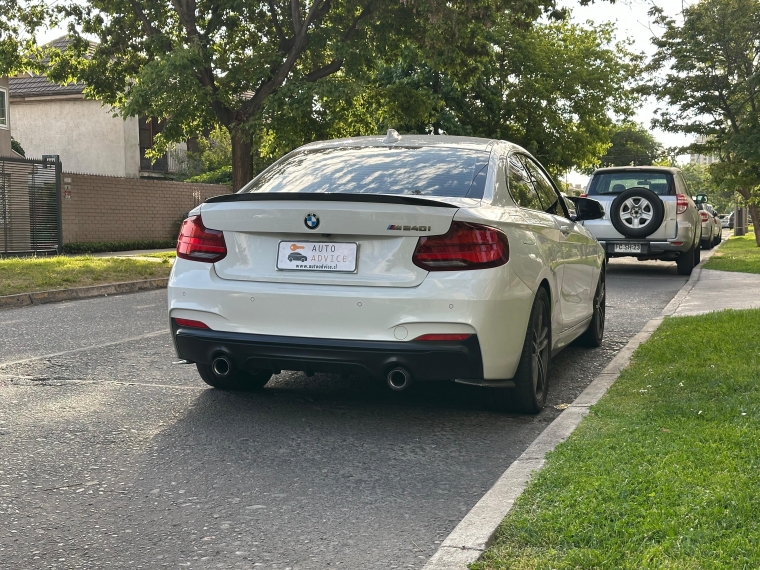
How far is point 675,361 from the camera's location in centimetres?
681

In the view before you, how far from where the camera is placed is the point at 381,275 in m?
4.95

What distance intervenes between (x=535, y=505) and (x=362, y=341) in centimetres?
155

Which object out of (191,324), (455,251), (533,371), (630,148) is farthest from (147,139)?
(630,148)

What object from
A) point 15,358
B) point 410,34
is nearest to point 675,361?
point 15,358

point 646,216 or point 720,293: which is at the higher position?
point 646,216

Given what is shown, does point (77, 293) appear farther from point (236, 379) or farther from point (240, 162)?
point (240, 162)

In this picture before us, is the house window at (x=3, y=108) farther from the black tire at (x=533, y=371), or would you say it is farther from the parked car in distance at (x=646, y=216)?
the black tire at (x=533, y=371)

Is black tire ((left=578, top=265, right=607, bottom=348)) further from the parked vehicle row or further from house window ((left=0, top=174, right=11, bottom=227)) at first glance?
house window ((left=0, top=174, right=11, bottom=227))

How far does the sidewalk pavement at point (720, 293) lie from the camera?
10.8m

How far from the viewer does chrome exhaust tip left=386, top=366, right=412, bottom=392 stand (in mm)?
4966

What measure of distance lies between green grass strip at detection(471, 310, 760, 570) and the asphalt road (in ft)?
1.15

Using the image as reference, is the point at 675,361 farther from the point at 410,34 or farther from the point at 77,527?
the point at 410,34

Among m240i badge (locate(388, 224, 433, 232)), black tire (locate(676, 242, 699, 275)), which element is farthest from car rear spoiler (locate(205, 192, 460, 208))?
black tire (locate(676, 242, 699, 275))

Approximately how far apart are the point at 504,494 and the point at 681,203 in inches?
539
